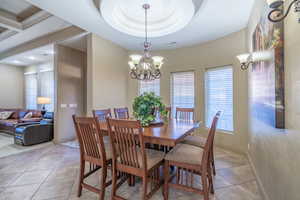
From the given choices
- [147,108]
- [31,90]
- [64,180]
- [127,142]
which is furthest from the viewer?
[31,90]

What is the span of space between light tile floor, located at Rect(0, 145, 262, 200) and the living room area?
1133 millimetres

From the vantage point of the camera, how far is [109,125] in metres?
1.61

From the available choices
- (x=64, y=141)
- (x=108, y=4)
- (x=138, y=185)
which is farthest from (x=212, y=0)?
(x=64, y=141)

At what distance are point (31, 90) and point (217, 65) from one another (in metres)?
8.36

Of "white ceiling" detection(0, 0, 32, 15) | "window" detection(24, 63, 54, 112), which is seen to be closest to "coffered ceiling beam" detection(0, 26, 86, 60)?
"white ceiling" detection(0, 0, 32, 15)

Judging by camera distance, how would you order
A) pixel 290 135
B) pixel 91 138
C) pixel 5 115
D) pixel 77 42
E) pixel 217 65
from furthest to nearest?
pixel 5 115
pixel 77 42
pixel 217 65
pixel 91 138
pixel 290 135

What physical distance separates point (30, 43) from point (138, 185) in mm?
5557

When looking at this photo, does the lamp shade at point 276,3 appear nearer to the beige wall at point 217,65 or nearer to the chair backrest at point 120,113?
the beige wall at point 217,65

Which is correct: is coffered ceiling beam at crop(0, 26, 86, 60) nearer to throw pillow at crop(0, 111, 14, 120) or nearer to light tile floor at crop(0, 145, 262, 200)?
throw pillow at crop(0, 111, 14, 120)

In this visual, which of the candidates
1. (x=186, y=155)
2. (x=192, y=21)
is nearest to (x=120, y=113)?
(x=186, y=155)

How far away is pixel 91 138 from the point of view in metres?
1.76

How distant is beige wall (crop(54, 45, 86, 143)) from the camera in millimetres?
4086

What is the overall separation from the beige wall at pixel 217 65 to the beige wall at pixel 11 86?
7.20m

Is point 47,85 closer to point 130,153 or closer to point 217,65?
point 130,153
